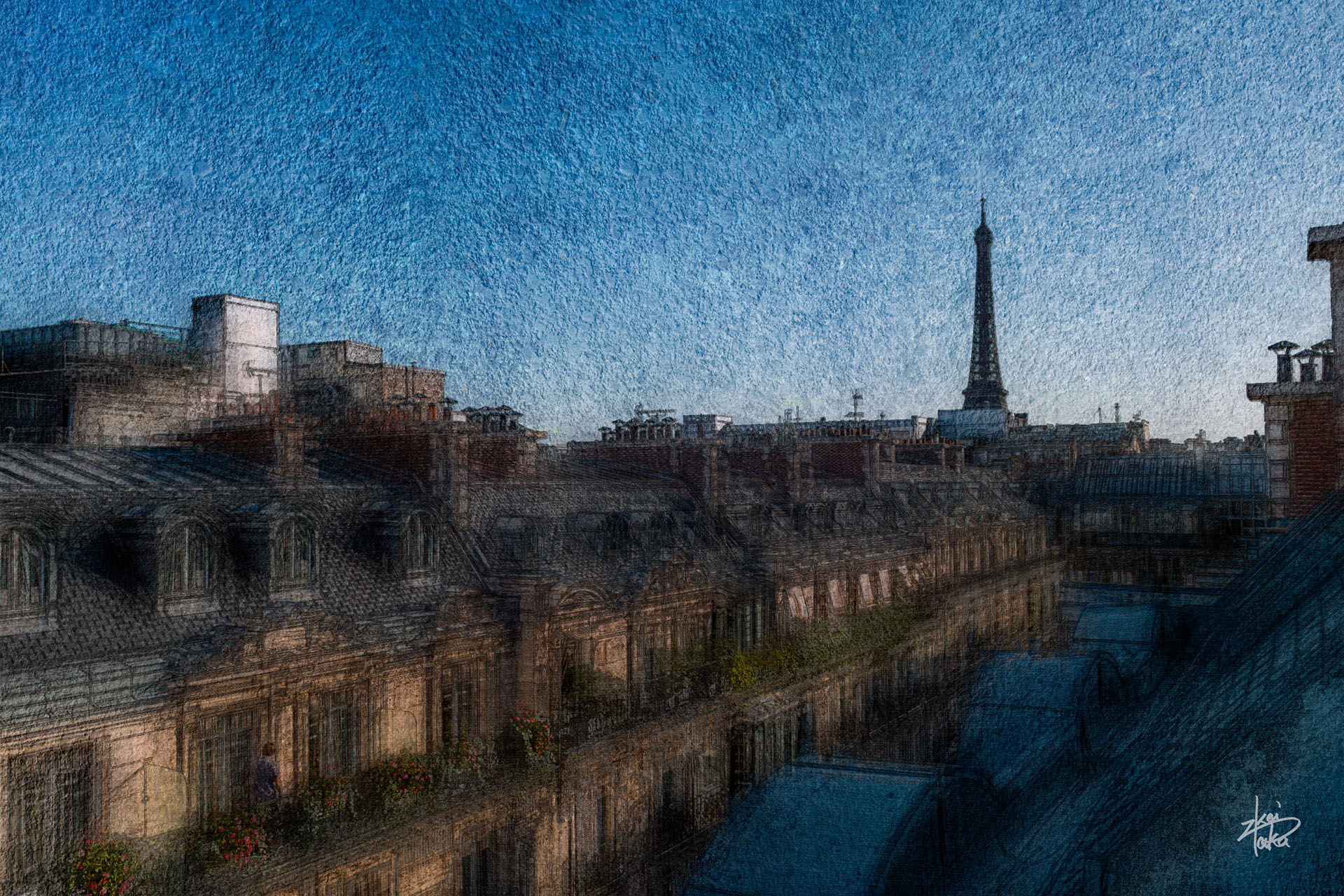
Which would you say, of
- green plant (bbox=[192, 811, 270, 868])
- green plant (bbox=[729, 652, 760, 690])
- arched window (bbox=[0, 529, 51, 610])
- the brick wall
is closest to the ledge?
the brick wall

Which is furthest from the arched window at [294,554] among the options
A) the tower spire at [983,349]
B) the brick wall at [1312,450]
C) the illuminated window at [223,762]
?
the brick wall at [1312,450]

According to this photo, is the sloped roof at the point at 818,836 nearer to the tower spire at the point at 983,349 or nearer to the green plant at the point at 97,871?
the green plant at the point at 97,871

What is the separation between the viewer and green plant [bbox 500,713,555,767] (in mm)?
13789

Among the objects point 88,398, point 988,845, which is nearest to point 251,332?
point 88,398

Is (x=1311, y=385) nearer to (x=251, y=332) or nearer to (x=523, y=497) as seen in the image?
(x=523, y=497)

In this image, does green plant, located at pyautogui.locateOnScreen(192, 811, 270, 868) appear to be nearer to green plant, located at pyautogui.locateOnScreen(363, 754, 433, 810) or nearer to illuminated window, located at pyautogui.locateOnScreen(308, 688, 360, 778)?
illuminated window, located at pyautogui.locateOnScreen(308, 688, 360, 778)

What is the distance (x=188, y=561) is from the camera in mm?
10773

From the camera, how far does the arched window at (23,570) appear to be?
9.06 metres

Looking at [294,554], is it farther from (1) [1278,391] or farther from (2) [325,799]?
(1) [1278,391]

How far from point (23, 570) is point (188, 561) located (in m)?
1.75

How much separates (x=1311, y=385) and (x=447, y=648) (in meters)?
13.2

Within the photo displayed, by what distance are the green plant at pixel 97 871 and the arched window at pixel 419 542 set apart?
5.13 meters

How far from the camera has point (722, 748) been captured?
17.7 meters
